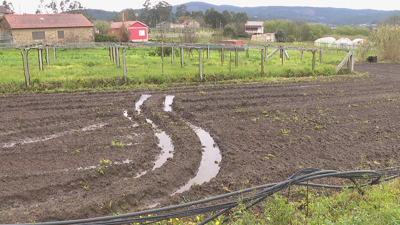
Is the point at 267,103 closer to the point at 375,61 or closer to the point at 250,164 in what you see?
the point at 250,164

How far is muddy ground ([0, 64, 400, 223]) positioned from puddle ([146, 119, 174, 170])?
5.6 inches

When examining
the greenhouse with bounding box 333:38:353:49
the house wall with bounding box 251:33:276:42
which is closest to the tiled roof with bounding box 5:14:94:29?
the house wall with bounding box 251:33:276:42

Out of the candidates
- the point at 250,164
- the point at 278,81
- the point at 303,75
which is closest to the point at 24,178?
the point at 250,164

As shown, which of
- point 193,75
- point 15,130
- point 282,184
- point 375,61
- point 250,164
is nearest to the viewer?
point 282,184

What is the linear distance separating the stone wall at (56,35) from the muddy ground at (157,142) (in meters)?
Result: 31.6

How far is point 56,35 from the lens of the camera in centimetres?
4362

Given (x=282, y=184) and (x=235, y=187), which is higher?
(x=282, y=184)

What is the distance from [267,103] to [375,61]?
24.3 meters

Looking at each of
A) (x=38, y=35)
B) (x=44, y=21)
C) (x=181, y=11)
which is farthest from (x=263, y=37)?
(x=181, y=11)

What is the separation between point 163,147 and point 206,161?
4.45ft

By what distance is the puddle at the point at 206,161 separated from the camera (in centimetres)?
728

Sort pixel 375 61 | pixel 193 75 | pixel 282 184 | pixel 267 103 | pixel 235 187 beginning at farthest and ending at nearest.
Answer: pixel 375 61 → pixel 193 75 → pixel 267 103 → pixel 235 187 → pixel 282 184

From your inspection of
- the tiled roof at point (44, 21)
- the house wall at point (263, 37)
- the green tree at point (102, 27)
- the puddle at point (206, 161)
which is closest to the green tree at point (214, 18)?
the house wall at point (263, 37)

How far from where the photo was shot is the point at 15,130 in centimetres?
989
